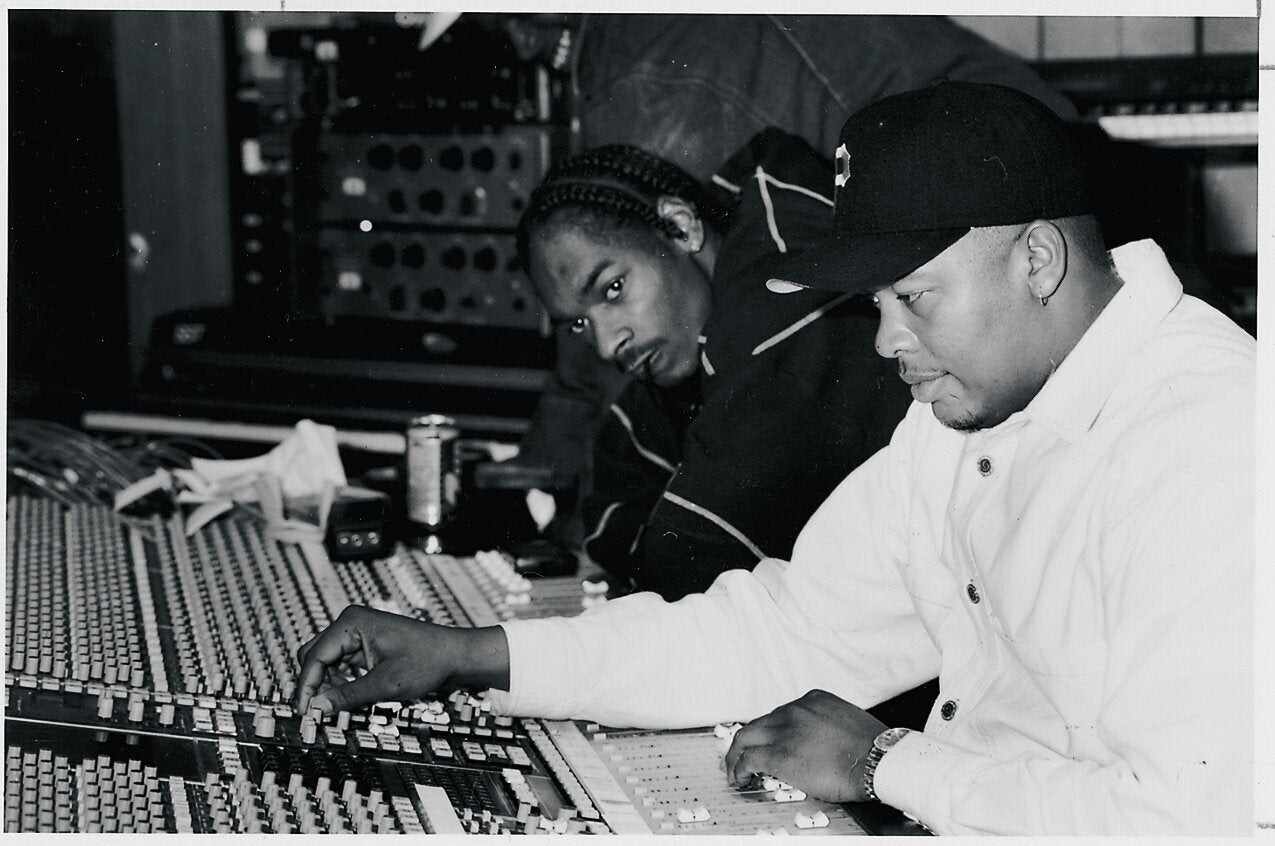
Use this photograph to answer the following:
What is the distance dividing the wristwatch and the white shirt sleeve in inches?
8.1

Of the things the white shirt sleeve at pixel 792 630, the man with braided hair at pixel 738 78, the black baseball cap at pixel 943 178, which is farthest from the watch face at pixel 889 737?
the man with braided hair at pixel 738 78

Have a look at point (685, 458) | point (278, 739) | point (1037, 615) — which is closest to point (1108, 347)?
point (1037, 615)

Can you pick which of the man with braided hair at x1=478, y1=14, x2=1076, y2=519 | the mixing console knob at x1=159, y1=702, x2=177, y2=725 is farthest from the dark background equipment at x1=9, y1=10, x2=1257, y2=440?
the mixing console knob at x1=159, y1=702, x2=177, y2=725

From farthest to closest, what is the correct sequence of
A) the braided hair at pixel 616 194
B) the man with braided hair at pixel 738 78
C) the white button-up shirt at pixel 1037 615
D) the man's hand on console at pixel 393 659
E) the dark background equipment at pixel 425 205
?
1. the dark background equipment at pixel 425 205
2. the man with braided hair at pixel 738 78
3. the braided hair at pixel 616 194
4. the man's hand on console at pixel 393 659
5. the white button-up shirt at pixel 1037 615

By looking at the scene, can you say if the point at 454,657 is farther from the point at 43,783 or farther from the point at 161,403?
the point at 161,403

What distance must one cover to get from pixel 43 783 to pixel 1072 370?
819mm

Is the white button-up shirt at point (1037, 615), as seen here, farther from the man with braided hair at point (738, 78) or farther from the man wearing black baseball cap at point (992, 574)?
the man with braided hair at point (738, 78)

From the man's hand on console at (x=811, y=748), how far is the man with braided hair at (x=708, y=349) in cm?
39

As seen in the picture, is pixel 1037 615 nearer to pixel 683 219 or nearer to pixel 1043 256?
pixel 1043 256

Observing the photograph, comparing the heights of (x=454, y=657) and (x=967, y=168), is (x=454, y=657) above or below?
below

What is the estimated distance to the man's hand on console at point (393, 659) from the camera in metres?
1.20

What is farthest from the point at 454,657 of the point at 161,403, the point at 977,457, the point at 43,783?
the point at 161,403

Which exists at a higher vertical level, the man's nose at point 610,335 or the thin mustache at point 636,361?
the man's nose at point 610,335

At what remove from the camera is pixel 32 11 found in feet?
9.98
